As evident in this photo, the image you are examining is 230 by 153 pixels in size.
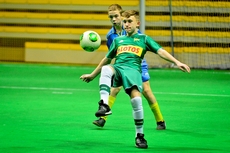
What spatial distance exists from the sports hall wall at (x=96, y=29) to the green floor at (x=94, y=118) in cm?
410

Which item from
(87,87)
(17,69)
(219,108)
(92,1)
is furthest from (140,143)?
(92,1)

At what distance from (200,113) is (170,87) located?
169 inches

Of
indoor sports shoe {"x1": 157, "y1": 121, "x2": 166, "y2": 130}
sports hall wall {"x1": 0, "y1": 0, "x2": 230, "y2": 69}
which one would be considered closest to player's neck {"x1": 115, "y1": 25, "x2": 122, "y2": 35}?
indoor sports shoe {"x1": 157, "y1": 121, "x2": 166, "y2": 130}

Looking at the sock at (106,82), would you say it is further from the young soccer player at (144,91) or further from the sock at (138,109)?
the young soccer player at (144,91)

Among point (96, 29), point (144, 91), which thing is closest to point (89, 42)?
point (144, 91)

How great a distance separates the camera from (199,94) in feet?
42.5

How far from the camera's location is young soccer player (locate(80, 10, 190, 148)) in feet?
22.5

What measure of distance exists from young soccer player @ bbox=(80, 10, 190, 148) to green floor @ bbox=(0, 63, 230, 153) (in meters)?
0.43

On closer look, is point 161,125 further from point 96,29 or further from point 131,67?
point 96,29

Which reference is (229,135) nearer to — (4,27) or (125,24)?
(125,24)

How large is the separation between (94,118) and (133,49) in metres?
2.46

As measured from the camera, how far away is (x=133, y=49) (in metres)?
7.19

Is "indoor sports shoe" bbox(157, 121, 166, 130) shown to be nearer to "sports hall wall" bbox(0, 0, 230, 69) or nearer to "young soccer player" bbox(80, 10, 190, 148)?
"young soccer player" bbox(80, 10, 190, 148)

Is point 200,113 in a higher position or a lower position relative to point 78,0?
lower
